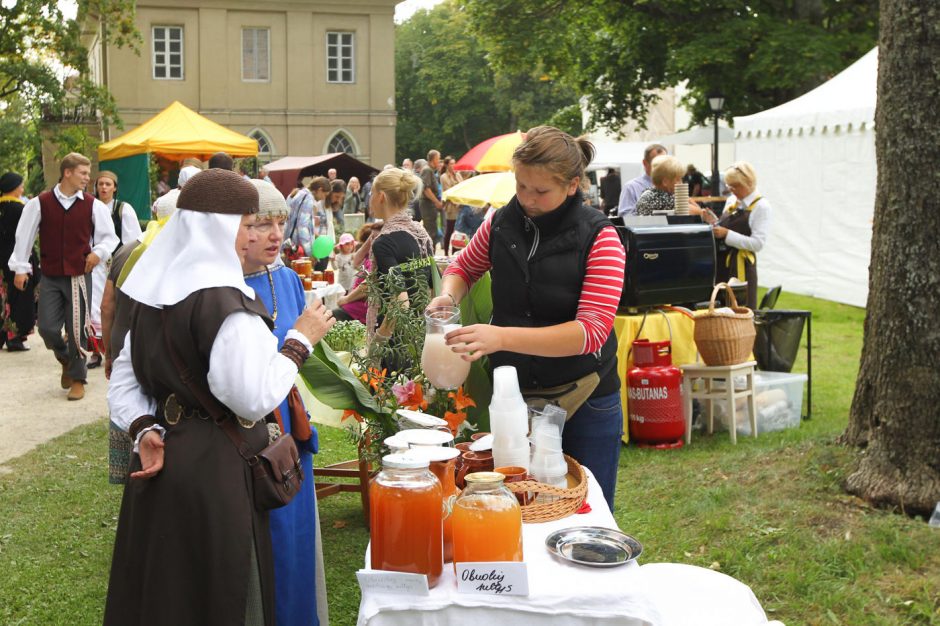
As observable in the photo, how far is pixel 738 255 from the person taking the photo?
8.23 metres

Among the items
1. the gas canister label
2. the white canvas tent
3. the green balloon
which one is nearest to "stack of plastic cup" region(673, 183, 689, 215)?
the gas canister label

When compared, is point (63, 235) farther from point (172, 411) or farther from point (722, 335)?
point (172, 411)

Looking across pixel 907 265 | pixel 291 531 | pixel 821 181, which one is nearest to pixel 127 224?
pixel 291 531

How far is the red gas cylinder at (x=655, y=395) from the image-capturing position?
21.1 feet

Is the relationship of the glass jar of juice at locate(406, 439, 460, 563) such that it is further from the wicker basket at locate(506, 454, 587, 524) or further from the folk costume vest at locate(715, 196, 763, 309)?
the folk costume vest at locate(715, 196, 763, 309)

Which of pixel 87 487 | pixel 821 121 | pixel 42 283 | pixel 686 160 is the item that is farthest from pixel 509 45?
pixel 87 487

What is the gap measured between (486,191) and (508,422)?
956 centimetres

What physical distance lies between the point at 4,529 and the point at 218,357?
360cm

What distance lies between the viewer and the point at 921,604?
3.93m

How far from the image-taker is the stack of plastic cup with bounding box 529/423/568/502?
2.56m

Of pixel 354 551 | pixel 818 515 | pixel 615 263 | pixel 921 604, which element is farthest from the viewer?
pixel 354 551

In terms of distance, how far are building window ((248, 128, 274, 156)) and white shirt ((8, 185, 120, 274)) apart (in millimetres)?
27008

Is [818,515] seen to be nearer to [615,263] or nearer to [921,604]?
[921,604]

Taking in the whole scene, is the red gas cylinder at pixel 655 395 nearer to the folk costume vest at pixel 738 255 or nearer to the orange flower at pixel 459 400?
the folk costume vest at pixel 738 255
